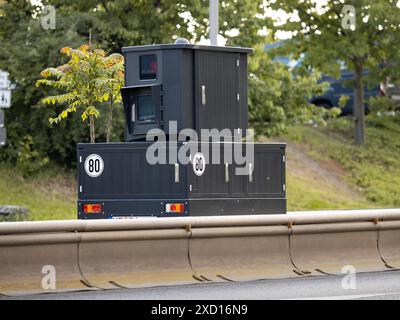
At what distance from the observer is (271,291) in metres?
12.8

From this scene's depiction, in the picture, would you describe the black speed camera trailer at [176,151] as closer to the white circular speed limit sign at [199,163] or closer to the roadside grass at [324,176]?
the white circular speed limit sign at [199,163]

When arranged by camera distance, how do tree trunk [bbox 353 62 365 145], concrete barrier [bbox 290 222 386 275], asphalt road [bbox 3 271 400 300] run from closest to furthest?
asphalt road [bbox 3 271 400 300]
concrete barrier [bbox 290 222 386 275]
tree trunk [bbox 353 62 365 145]

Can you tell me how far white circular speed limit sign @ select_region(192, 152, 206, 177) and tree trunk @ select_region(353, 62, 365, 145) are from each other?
24.6m

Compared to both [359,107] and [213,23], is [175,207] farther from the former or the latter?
[359,107]

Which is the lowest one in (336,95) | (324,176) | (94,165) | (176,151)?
(324,176)

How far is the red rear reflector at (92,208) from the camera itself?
15.7 metres

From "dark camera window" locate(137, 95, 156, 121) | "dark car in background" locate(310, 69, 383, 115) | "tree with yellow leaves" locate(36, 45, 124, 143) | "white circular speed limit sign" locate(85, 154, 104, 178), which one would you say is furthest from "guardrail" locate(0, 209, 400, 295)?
"dark car in background" locate(310, 69, 383, 115)

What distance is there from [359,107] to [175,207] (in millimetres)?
25344

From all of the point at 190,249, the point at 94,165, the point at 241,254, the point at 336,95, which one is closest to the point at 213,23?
the point at 94,165

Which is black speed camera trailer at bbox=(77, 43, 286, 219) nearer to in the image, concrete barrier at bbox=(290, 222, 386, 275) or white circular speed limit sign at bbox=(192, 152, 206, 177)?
white circular speed limit sign at bbox=(192, 152, 206, 177)

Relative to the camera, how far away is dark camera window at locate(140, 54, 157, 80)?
16359mm

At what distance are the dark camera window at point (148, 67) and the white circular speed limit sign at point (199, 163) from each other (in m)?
1.70
